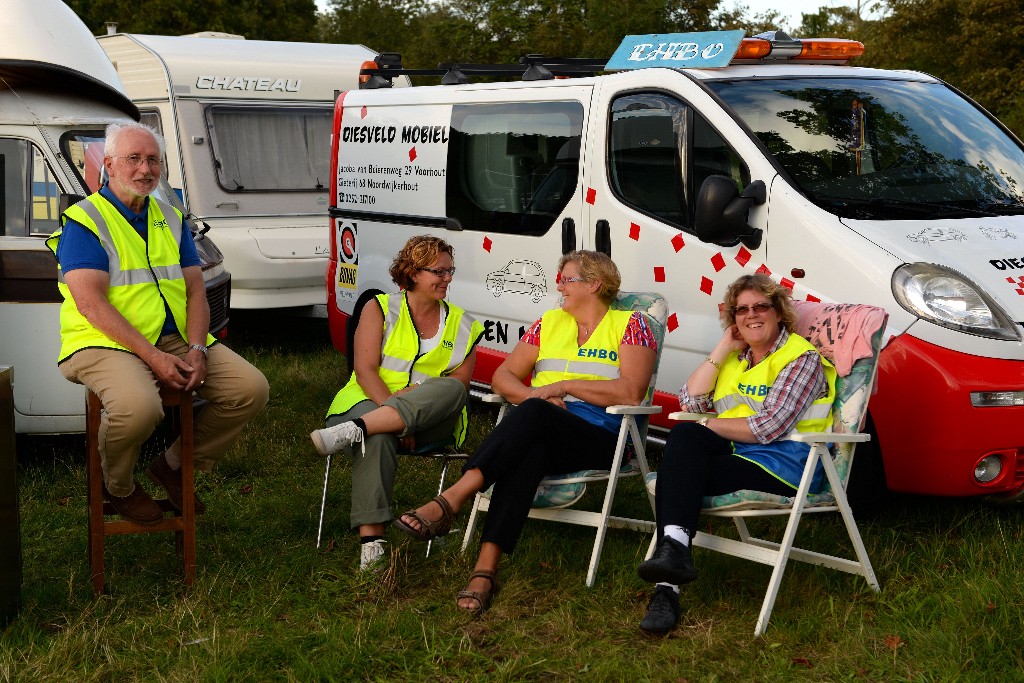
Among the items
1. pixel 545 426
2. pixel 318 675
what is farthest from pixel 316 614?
pixel 545 426

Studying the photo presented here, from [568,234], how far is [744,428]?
230 centimetres

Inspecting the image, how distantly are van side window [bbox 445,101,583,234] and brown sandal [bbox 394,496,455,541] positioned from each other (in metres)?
2.45

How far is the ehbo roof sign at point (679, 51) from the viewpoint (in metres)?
6.36

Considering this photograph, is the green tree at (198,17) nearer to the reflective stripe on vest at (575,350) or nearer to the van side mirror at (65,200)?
the van side mirror at (65,200)

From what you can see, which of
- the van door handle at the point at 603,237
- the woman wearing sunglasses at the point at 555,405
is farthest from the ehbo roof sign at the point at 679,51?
the woman wearing sunglasses at the point at 555,405

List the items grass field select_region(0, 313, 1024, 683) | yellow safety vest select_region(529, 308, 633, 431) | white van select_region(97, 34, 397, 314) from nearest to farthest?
1. grass field select_region(0, 313, 1024, 683)
2. yellow safety vest select_region(529, 308, 633, 431)
3. white van select_region(97, 34, 397, 314)

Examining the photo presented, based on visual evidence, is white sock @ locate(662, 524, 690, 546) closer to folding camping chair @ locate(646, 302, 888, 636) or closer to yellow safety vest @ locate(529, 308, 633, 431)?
folding camping chair @ locate(646, 302, 888, 636)

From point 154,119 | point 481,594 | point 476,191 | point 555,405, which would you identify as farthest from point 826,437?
point 154,119

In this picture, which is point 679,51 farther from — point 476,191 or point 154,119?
point 154,119

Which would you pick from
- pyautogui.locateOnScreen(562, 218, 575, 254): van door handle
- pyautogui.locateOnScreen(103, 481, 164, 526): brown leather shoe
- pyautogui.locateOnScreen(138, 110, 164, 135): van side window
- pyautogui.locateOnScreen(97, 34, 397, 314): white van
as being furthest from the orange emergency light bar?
pyautogui.locateOnScreen(138, 110, 164, 135): van side window

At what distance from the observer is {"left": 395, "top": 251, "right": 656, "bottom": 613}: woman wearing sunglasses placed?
488 cm

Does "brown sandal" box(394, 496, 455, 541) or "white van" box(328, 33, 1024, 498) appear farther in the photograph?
"white van" box(328, 33, 1024, 498)

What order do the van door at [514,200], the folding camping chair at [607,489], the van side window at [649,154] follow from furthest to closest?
the van door at [514,200], the van side window at [649,154], the folding camping chair at [607,489]

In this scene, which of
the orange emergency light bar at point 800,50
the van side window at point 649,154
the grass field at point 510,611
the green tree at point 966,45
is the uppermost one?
the green tree at point 966,45
